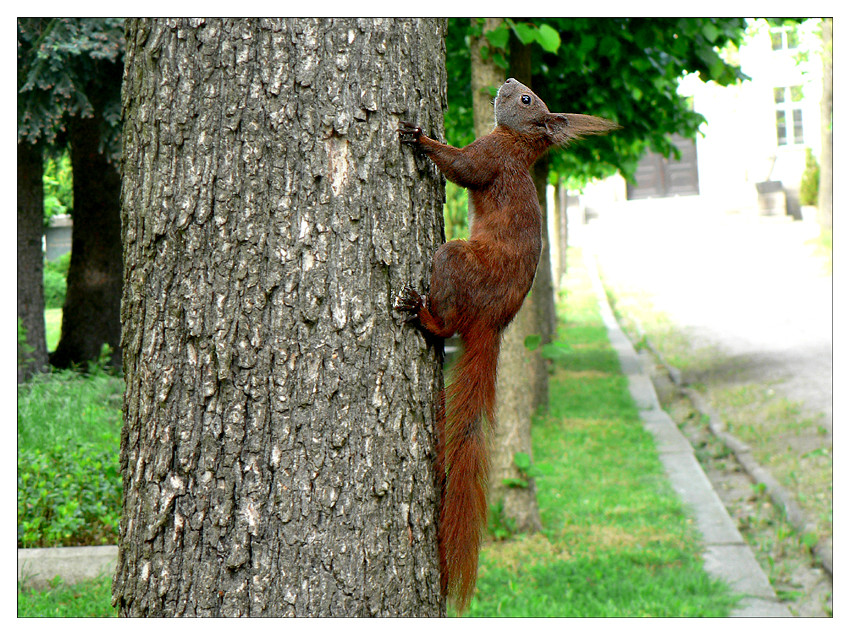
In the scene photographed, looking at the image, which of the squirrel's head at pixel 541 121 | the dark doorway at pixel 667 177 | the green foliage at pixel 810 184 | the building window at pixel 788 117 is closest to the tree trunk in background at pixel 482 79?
the squirrel's head at pixel 541 121

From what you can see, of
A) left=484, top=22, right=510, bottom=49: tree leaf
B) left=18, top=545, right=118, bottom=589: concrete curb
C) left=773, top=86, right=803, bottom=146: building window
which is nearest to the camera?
left=18, top=545, right=118, bottom=589: concrete curb

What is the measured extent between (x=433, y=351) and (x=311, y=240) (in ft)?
1.54

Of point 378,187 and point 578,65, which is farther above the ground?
point 578,65

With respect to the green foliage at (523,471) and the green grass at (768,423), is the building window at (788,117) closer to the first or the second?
the green grass at (768,423)

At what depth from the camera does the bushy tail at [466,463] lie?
2.03m

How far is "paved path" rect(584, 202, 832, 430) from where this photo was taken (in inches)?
428

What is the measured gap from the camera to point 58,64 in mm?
7148

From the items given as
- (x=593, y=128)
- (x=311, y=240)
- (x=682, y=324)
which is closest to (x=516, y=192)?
(x=593, y=128)

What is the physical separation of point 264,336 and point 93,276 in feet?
30.0

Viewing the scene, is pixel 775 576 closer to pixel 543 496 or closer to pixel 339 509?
pixel 543 496

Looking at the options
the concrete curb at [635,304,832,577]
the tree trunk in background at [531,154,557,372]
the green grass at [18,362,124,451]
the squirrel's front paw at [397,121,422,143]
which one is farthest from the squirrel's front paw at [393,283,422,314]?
the tree trunk in background at [531,154,557,372]

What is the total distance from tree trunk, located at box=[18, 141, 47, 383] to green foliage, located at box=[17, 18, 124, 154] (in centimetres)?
151

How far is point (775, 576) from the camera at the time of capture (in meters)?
5.08

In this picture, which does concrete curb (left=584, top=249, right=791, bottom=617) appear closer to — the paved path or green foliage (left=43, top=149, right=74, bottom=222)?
the paved path
